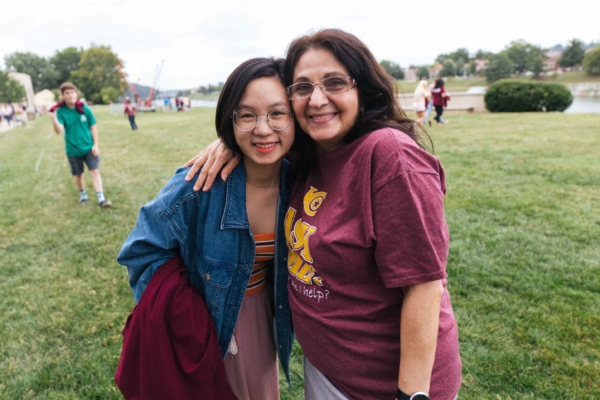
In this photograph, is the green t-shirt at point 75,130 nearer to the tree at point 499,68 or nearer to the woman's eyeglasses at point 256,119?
the woman's eyeglasses at point 256,119

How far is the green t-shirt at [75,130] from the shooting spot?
646 centimetres

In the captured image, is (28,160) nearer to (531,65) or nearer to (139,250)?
(139,250)

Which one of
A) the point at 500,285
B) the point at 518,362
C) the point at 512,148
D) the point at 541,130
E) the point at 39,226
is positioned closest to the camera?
the point at 518,362

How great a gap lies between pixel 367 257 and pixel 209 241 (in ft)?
2.33

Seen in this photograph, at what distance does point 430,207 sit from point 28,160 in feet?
47.4

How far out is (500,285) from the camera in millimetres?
3734

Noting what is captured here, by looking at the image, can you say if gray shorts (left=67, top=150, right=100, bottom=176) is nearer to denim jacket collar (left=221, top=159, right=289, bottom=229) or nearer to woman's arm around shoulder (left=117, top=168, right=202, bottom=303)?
woman's arm around shoulder (left=117, top=168, right=202, bottom=303)

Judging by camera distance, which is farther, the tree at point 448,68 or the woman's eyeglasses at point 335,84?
the tree at point 448,68

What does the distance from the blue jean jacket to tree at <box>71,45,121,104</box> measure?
286ft

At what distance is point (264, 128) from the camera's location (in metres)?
1.57

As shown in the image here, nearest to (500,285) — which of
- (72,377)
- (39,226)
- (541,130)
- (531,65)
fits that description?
(72,377)

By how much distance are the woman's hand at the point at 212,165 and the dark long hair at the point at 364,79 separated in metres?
0.43

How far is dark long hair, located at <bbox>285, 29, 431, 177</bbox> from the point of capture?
1421mm

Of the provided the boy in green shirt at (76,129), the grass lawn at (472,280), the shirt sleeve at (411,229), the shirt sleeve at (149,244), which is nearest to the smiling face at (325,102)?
the shirt sleeve at (411,229)
